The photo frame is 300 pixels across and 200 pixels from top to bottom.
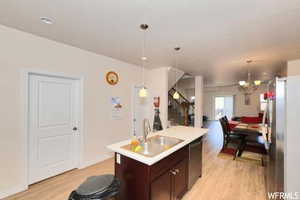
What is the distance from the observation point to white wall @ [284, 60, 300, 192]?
136cm

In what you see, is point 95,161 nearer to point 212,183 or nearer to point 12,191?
point 12,191

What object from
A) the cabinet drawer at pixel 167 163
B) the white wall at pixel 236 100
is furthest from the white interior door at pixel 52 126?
the white wall at pixel 236 100

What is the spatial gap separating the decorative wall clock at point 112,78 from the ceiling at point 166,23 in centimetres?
63

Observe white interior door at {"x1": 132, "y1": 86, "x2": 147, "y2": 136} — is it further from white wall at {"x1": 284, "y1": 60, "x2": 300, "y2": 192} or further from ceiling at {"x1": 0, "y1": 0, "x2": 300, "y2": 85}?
white wall at {"x1": 284, "y1": 60, "x2": 300, "y2": 192}

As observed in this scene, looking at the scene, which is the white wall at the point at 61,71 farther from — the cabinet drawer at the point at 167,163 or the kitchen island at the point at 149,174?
the cabinet drawer at the point at 167,163

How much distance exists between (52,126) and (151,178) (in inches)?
90.3

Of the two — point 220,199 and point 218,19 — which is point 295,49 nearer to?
point 218,19

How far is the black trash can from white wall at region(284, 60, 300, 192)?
1793mm

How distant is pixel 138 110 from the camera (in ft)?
14.6

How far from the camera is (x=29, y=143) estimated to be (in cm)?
235

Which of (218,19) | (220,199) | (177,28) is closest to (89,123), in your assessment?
(177,28)

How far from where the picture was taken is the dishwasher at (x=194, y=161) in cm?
224

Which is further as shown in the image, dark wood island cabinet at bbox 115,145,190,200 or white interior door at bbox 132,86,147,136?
white interior door at bbox 132,86,147,136

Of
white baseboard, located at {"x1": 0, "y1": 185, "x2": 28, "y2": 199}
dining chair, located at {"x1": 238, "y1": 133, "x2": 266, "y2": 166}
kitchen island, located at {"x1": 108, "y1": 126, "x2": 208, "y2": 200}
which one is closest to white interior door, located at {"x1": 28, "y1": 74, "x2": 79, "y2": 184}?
white baseboard, located at {"x1": 0, "y1": 185, "x2": 28, "y2": 199}
